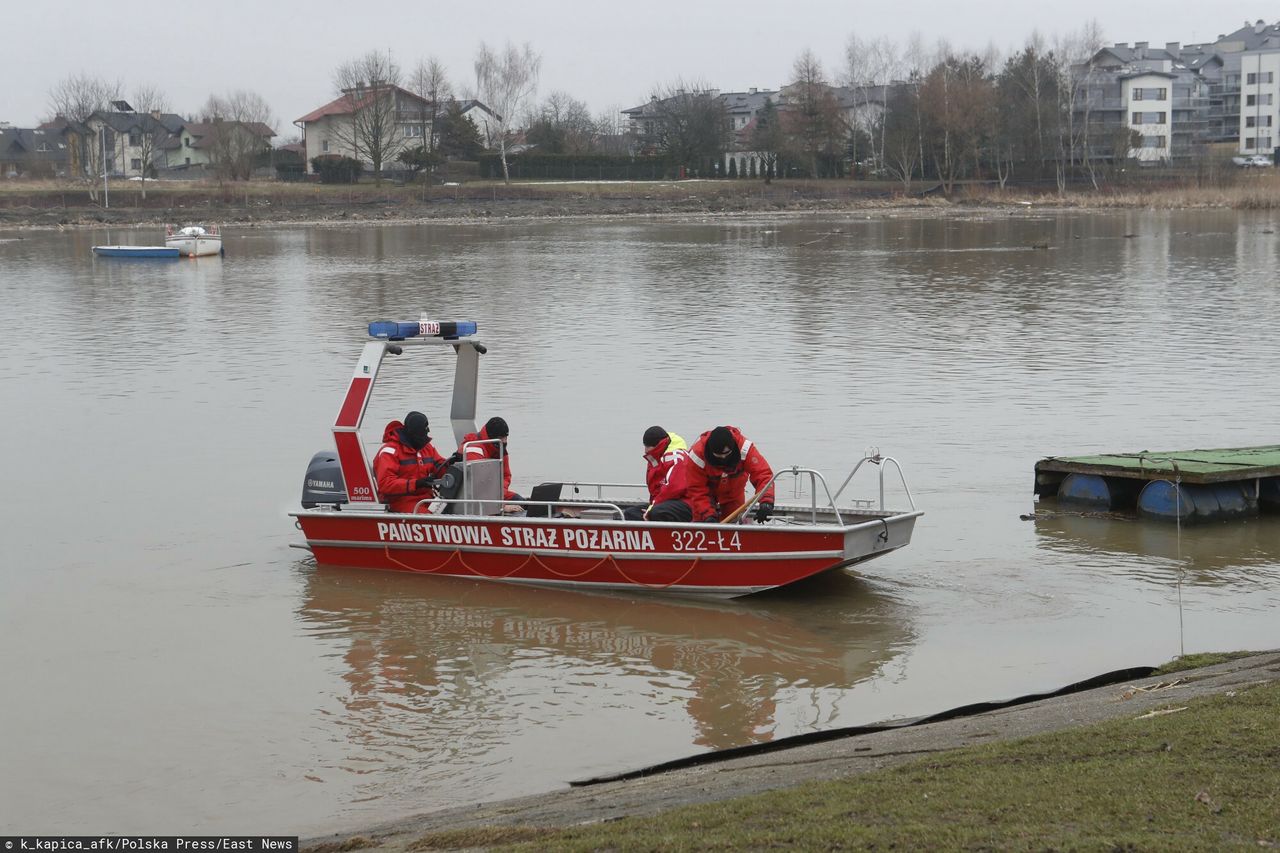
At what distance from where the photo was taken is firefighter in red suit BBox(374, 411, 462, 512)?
1371 centimetres

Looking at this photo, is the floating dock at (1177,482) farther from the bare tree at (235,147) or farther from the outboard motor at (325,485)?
the bare tree at (235,147)

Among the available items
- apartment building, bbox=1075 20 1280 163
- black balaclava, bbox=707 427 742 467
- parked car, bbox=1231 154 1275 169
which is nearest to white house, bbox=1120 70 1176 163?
apartment building, bbox=1075 20 1280 163

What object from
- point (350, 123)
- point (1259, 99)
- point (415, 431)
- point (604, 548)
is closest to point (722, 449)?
point (604, 548)

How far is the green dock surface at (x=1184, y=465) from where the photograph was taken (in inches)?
570

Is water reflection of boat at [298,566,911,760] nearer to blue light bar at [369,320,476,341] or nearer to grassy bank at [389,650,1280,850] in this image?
blue light bar at [369,320,476,341]

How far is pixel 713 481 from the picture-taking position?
12758 mm

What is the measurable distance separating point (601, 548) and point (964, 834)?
7575 mm

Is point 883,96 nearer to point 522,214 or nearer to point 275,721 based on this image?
point 522,214

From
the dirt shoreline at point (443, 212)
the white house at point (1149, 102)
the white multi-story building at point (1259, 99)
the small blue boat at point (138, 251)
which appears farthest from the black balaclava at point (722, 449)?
the white multi-story building at point (1259, 99)

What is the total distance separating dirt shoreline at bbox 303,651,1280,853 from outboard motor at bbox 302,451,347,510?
6.46m

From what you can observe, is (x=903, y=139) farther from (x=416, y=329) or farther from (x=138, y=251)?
(x=416, y=329)

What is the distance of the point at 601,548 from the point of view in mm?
12930

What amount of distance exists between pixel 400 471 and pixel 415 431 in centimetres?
42

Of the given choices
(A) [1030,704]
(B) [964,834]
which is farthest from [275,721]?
(B) [964,834]
